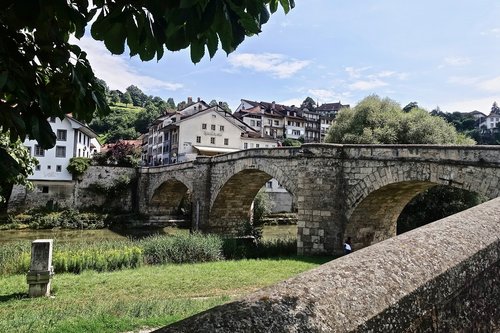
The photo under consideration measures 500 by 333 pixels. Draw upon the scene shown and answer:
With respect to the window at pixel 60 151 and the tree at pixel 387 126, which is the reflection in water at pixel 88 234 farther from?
the window at pixel 60 151

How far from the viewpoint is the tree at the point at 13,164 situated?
86.4 inches

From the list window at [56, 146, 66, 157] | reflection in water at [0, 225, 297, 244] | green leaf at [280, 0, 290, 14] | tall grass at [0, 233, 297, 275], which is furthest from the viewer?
window at [56, 146, 66, 157]

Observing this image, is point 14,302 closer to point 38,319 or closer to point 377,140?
point 38,319

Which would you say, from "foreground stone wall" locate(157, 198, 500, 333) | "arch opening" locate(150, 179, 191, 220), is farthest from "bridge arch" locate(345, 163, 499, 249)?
"arch opening" locate(150, 179, 191, 220)

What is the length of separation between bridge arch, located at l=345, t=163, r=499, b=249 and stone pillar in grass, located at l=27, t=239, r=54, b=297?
36.4 feet

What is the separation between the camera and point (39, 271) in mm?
Result: 9609

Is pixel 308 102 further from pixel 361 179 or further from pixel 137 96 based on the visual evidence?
pixel 361 179

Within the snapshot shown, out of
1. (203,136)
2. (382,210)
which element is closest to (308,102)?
(203,136)

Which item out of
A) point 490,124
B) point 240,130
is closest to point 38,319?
point 240,130

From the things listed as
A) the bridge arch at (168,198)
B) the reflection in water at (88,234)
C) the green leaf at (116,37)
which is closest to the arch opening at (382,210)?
the reflection in water at (88,234)

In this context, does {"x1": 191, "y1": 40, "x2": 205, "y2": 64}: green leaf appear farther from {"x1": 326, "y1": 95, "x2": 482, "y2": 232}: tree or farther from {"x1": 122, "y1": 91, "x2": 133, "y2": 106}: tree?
{"x1": 122, "y1": 91, "x2": 133, "y2": 106}: tree

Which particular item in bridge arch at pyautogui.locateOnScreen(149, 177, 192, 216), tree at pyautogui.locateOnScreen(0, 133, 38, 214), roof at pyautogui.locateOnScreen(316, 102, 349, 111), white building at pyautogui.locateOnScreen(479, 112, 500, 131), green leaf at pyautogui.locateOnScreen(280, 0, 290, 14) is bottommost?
bridge arch at pyautogui.locateOnScreen(149, 177, 192, 216)

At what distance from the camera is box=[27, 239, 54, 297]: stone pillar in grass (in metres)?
9.59

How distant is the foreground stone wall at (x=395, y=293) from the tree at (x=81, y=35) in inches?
44.1
